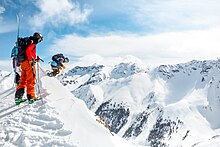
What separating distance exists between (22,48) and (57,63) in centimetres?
466

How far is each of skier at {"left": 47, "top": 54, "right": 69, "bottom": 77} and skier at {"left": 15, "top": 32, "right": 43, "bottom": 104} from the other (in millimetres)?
4224

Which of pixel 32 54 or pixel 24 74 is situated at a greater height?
pixel 32 54

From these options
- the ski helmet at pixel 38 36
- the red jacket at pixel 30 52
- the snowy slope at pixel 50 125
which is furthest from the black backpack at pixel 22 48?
the snowy slope at pixel 50 125

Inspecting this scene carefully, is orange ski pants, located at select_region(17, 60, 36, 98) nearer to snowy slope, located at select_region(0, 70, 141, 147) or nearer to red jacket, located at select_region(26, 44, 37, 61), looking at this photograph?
red jacket, located at select_region(26, 44, 37, 61)

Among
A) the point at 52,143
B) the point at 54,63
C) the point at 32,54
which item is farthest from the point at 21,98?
the point at 54,63

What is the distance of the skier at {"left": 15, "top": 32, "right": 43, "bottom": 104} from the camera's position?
14383mm

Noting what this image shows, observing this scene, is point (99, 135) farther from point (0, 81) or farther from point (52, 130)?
point (0, 81)

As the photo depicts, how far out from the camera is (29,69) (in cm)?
1461

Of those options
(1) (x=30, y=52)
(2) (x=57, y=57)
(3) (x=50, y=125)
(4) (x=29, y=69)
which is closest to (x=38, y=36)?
(1) (x=30, y=52)

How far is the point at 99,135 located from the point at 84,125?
82cm

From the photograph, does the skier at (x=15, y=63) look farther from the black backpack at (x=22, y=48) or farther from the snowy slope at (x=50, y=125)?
the snowy slope at (x=50, y=125)

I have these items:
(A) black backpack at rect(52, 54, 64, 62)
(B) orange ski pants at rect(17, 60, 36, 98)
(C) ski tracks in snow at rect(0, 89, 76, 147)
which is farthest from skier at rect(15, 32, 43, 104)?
(A) black backpack at rect(52, 54, 64, 62)

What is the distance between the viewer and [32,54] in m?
14.6

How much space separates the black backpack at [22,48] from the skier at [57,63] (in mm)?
4507
